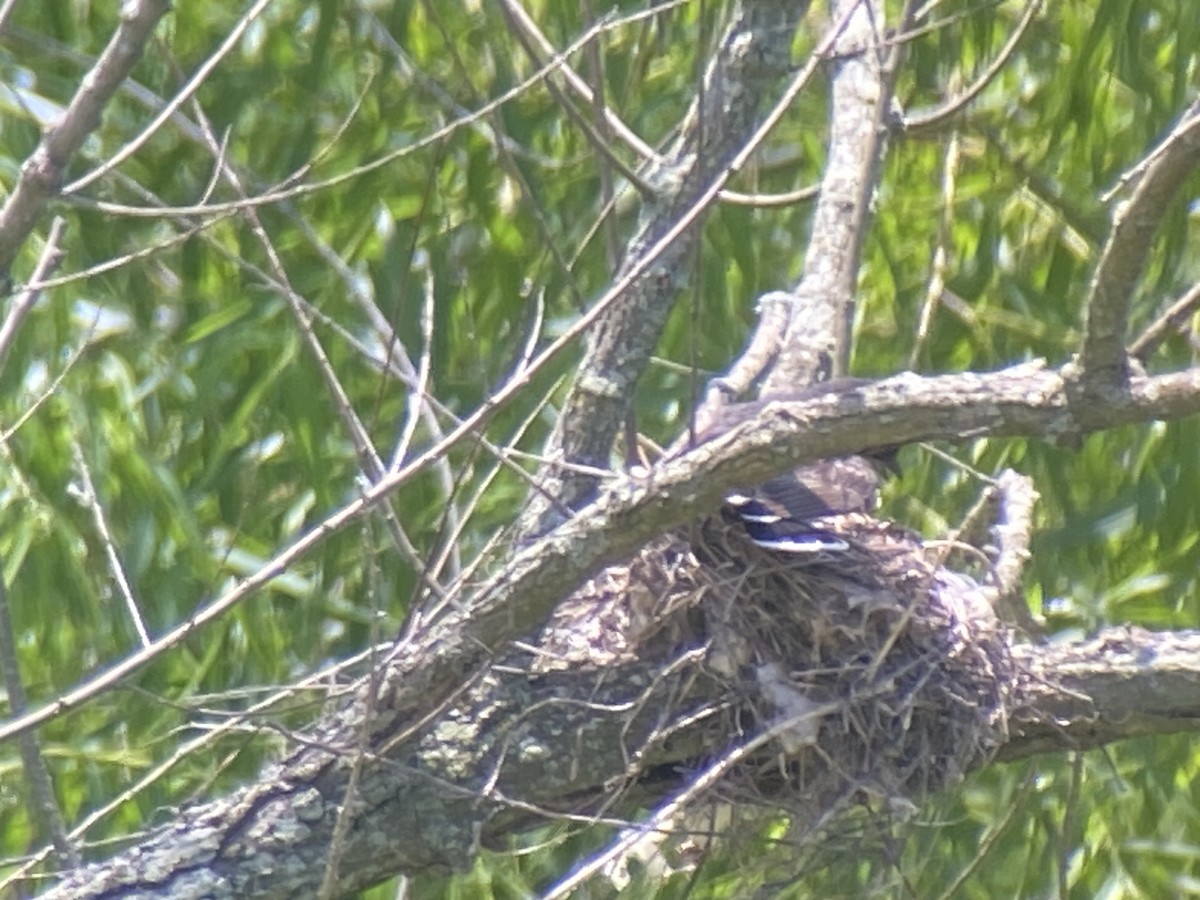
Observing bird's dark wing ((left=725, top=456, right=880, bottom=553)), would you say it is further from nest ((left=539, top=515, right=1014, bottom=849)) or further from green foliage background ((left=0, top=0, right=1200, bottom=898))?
green foliage background ((left=0, top=0, right=1200, bottom=898))

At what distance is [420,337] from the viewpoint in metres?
3.24

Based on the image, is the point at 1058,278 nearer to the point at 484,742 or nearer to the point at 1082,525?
the point at 1082,525

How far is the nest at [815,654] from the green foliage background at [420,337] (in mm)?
533

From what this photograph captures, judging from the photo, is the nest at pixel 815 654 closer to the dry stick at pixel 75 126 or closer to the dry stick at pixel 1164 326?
the dry stick at pixel 1164 326

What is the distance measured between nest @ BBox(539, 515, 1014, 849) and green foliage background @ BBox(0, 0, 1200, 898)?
53 centimetres

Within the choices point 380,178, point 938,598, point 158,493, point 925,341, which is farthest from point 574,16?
point 938,598

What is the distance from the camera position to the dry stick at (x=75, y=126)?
172 centimetres

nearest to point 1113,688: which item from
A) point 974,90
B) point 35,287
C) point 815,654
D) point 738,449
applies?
point 815,654

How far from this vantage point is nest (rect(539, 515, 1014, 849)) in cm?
238

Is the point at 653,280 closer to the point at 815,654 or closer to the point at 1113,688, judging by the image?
the point at 815,654

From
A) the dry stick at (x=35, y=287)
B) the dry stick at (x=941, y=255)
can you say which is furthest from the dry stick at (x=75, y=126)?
the dry stick at (x=941, y=255)

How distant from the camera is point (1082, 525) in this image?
3086 millimetres

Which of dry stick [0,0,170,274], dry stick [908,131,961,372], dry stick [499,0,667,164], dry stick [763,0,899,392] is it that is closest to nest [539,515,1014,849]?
dry stick [763,0,899,392]

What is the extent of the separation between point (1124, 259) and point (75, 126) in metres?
0.95
